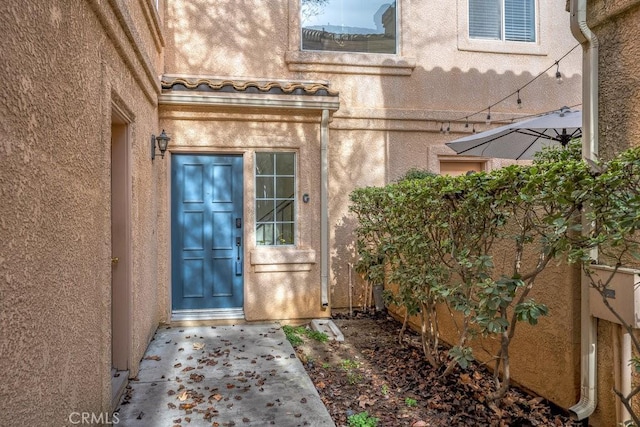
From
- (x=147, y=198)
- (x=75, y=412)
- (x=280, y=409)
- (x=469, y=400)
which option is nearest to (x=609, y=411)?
(x=469, y=400)

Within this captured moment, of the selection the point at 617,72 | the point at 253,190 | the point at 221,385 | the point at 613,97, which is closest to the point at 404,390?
the point at 221,385

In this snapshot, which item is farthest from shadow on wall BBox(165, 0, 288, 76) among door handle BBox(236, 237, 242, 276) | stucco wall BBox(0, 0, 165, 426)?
stucco wall BBox(0, 0, 165, 426)

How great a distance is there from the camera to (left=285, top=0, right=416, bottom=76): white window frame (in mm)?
8109

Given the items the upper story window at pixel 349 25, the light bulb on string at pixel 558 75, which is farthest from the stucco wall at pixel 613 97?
the upper story window at pixel 349 25

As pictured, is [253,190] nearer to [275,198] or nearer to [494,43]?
[275,198]

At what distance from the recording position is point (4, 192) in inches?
73.2

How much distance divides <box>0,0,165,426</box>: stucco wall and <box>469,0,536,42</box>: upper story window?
717 centimetres

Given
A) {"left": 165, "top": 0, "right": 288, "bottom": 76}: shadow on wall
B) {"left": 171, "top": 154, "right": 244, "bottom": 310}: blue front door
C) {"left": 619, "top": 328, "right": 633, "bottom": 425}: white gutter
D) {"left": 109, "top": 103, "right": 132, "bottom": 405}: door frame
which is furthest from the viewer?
{"left": 165, "top": 0, "right": 288, "bottom": 76}: shadow on wall

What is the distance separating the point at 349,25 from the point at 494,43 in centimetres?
294

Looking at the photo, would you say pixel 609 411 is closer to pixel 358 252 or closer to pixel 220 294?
pixel 358 252

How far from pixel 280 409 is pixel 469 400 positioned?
1.79 metres

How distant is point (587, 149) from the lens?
11.8 ft

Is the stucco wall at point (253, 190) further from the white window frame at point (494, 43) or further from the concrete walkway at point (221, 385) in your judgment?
the white window frame at point (494, 43)

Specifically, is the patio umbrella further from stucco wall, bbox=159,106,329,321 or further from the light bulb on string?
stucco wall, bbox=159,106,329,321
